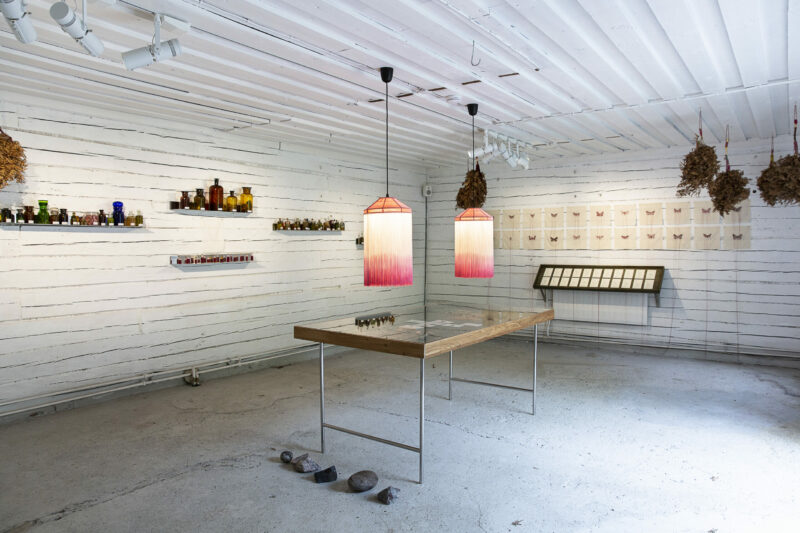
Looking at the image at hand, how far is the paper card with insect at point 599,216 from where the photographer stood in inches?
288

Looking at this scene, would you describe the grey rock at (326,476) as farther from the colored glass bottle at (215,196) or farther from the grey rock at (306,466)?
the colored glass bottle at (215,196)

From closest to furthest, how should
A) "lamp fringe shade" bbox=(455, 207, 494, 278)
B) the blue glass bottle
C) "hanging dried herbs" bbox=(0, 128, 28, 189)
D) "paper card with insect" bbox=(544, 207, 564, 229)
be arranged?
"hanging dried herbs" bbox=(0, 128, 28, 189) → "lamp fringe shade" bbox=(455, 207, 494, 278) → the blue glass bottle → "paper card with insect" bbox=(544, 207, 564, 229)

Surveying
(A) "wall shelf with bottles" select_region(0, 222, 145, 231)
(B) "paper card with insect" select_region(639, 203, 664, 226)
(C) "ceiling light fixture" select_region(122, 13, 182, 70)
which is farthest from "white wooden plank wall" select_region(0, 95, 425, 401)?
(B) "paper card with insect" select_region(639, 203, 664, 226)

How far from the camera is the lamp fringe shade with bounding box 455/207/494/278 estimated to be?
4125 mm

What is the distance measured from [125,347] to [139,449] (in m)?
1.58

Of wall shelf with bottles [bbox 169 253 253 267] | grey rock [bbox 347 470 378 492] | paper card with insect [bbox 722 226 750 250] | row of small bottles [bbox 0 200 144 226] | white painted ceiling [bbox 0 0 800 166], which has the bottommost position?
grey rock [bbox 347 470 378 492]

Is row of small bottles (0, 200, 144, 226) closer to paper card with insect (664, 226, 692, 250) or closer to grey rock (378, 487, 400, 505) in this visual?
grey rock (378, 487, 400, 505)

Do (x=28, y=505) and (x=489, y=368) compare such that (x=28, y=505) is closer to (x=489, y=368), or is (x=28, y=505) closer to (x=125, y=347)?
(x=125, y=347)

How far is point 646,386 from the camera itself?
5.44 metres

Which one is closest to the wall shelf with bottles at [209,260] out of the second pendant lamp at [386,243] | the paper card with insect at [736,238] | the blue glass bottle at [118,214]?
the blue glass bottle at [118,214]

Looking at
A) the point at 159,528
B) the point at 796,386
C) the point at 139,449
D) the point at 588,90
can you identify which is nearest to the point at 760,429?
the point at 796,386

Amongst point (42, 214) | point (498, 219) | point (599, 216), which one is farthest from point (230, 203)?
point (599, 216)

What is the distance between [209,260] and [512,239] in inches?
176

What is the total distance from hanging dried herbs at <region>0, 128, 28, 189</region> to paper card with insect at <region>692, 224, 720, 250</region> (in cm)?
725
